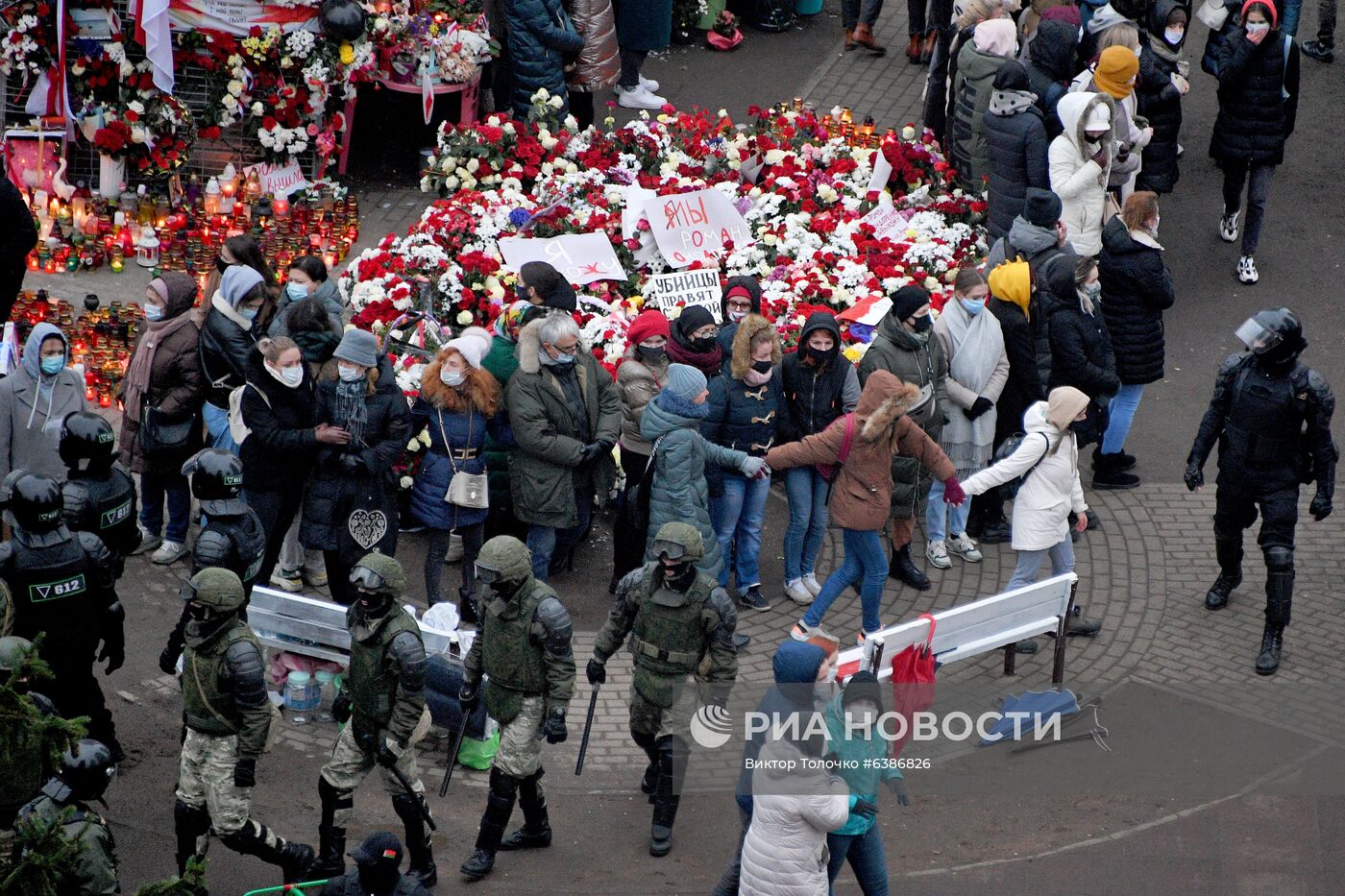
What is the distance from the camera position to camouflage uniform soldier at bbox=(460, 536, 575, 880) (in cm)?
848

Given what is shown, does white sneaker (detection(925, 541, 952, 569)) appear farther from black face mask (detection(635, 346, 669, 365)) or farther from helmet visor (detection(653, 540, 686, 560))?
helmet visor (detection(653, 540, 686, 560))

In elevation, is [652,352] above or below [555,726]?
above

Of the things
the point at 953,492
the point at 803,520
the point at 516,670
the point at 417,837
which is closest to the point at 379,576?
the point at 516,670

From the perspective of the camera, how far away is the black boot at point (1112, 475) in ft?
40.7

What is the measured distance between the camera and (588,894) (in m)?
8.76

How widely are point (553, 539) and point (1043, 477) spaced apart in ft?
9.11

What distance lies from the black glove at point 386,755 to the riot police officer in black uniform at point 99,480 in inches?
69.3

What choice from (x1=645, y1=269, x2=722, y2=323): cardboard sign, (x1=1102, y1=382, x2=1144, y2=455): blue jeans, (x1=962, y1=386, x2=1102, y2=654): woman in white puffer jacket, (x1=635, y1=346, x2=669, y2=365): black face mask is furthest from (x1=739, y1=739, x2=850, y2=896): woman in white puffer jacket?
(x1=645, y1=269, x2=722, y2=323): cardboard sign

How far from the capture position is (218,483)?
916cm

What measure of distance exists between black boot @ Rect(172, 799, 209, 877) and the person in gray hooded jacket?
2621mm

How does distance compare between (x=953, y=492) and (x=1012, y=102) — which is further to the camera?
(x=1012, y=102)

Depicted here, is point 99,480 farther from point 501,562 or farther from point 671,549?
point 671,549

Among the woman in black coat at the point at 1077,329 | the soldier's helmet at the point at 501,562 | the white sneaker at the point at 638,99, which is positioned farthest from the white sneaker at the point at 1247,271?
the soldier's helmet at the point at 501,562

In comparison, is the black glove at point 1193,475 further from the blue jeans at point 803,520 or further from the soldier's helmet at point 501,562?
the soldier's helmet at point 501,562
